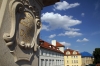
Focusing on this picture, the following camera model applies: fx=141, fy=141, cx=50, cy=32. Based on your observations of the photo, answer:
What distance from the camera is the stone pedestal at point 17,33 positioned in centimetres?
241

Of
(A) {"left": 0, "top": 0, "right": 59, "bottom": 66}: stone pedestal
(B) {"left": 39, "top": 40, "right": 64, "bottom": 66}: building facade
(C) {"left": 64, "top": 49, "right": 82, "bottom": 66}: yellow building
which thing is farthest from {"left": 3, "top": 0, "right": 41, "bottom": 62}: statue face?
(C) {"left": 64, "top": 49, "right": 82, "bottom": 66}: yellow building

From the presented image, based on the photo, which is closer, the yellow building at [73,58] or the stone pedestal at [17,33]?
the stone pedestal at [17,33]

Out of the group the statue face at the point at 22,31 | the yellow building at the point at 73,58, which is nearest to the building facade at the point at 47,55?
the yellow building at the point at 73,58

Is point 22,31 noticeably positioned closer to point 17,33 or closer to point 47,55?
point 17,33

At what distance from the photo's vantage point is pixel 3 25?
7.98ft

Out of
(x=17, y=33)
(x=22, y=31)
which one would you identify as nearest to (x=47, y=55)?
(x=22, y=31)

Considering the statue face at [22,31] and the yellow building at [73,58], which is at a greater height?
the statue face at [22,31]

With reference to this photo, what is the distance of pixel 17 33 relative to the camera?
272 centimetres

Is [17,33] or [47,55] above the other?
[17,33]

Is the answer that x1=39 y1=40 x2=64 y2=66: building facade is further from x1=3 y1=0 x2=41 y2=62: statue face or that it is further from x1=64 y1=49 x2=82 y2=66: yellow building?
x1=3 y1=0 x2=41 y2=62: statue face

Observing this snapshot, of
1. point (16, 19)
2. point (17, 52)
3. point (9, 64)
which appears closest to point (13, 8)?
point (16, 19)

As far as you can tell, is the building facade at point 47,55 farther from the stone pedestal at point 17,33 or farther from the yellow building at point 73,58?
the stone pedestal at point 17,33

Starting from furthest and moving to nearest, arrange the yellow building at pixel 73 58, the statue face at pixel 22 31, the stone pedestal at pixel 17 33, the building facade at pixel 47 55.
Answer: the yellow building at pixel 73 58
the building facade at pixel 47 55
the statue face at pixel 22 31
the stone pedestal at pixel 17 33

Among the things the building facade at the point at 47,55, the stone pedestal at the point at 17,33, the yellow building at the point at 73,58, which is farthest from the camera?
Result: the yellow building at the point at 73,58
